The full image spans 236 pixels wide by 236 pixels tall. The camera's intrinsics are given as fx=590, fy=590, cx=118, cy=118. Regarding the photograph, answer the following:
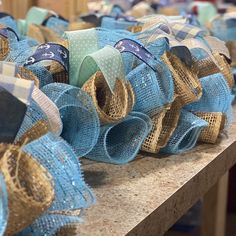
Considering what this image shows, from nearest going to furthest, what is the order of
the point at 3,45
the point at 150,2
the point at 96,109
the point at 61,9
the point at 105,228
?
the point at 105,228 < the point at 96,109 < the point at 3,45 < the point at 61,9 < the point at 150,2

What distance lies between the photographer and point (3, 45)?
77 centimetres

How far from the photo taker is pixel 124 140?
0.74 meters

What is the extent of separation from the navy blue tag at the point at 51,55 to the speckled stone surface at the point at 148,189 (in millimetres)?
133

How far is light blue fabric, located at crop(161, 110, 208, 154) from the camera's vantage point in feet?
2.51

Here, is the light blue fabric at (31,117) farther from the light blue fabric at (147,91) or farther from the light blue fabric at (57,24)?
the light blue fabric at (57,24)

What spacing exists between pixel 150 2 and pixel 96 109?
3.84 ft

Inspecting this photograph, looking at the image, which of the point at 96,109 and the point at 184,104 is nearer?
the point at 96,109

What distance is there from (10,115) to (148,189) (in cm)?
20

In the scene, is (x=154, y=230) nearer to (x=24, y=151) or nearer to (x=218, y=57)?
(x=24, y=151)

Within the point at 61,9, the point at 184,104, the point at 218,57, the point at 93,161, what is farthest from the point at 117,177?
the point at 61,9

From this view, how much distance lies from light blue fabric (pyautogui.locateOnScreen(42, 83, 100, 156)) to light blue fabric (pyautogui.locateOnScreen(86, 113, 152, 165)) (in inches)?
1.2

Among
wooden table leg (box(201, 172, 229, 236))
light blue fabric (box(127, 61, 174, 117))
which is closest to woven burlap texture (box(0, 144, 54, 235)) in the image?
light blue fabric (box(127, 61, 174, 117))

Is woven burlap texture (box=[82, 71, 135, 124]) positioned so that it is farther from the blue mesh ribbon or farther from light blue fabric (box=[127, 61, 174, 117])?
the blue mesh ribbon

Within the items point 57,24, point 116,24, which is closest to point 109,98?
point 116,24
